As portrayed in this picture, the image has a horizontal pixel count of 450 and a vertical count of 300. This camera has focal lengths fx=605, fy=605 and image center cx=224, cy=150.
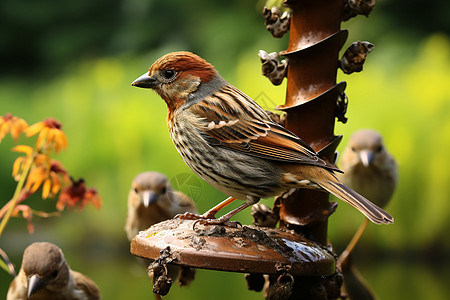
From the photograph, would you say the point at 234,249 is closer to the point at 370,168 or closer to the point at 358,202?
the point at 358,202

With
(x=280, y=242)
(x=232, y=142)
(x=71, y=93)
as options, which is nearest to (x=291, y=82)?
(x=232, y=142)

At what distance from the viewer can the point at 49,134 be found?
141cm

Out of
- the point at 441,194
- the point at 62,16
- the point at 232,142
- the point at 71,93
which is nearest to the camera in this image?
the point at 232,142

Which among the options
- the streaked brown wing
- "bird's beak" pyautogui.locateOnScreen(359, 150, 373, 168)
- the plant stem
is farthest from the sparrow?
the plant stem

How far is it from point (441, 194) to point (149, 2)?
1.83m

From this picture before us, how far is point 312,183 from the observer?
1224 millimetres

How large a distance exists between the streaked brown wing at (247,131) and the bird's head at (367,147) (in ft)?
2.91

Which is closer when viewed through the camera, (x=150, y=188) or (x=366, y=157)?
(x=366, y=157)

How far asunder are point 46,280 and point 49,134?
0.58m

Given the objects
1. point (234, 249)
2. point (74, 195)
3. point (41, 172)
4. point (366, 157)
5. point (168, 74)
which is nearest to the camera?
point (234, 249)

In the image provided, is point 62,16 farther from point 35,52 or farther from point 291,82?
point 291,82

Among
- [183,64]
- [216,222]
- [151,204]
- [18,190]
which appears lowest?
[151,204]

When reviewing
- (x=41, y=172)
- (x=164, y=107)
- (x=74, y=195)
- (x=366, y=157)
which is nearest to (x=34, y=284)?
(x=74, y=195)

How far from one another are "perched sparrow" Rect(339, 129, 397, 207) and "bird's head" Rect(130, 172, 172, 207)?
0.68 metres
